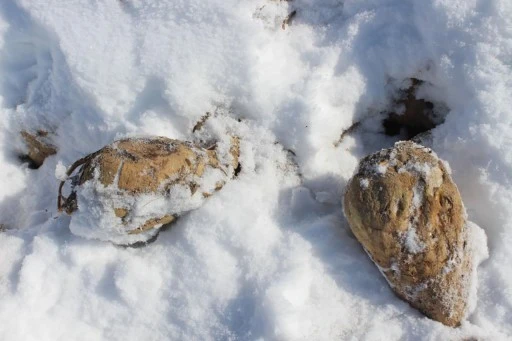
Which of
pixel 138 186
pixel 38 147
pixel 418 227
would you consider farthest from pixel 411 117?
pixel 38 147

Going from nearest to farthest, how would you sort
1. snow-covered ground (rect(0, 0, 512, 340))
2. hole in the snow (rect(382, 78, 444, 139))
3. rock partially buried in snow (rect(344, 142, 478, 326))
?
rock partially buried in snow (rect(344, 142, 478, 326)), snow-covered ground (rect(0, 0, 512, 340)), hole in the snow (rect(382, 78, 444, 139))

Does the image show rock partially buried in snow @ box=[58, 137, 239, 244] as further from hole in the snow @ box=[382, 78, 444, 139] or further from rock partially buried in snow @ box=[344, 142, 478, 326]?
hole in the snow @ box=[382, 78, 444, 139]

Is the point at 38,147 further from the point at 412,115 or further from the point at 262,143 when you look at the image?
the point at 412,115

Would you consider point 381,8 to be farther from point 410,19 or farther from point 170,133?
point 170,133

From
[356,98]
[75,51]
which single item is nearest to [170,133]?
[75,51]

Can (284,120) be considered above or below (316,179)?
above

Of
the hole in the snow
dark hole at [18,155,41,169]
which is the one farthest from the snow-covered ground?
dark hole at [18,155,41,169]
